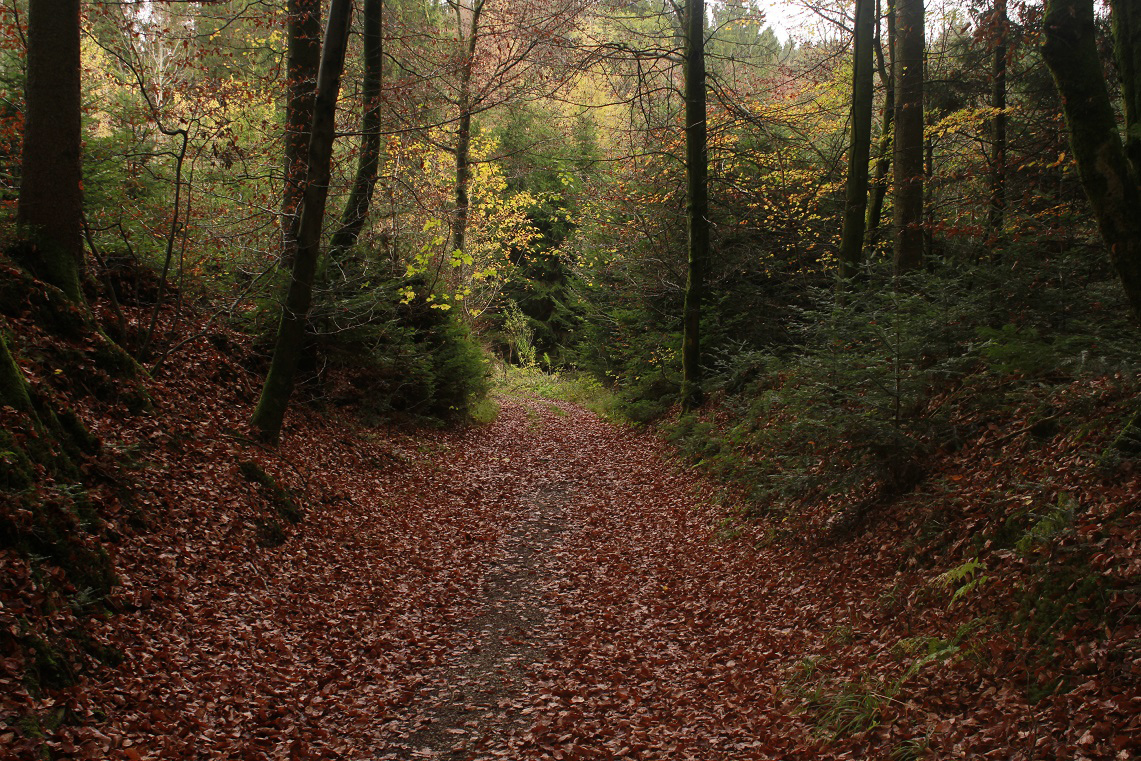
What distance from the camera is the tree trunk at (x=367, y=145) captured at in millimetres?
13344

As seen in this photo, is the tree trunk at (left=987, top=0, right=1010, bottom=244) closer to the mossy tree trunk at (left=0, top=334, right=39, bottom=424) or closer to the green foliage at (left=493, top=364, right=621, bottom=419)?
the mossy tree trunk at (left=0, top=334, right=39, bottom=424)

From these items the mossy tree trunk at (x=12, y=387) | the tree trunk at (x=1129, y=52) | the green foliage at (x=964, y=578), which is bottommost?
the green foliage at (x=964, y=578)

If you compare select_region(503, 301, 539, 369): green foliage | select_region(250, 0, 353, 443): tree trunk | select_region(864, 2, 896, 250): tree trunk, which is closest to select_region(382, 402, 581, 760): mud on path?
select_region(250, 0, 353, 443): tree trunk

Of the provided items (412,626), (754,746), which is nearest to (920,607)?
(754,746)

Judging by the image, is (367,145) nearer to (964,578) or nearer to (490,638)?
(490,638)

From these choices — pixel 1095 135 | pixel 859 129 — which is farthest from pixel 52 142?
pixel 859 129

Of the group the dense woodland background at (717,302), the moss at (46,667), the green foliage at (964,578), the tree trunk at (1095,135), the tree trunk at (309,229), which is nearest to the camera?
the moss at (46,667)

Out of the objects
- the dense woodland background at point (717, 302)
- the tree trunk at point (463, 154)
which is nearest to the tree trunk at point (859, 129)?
the dense woodland background at point (717, 302)

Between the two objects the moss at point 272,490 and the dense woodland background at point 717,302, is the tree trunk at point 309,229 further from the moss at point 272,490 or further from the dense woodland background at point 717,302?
the moss at point 272,490

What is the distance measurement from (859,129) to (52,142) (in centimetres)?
1183

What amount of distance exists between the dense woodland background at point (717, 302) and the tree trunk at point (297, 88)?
88 millimetres

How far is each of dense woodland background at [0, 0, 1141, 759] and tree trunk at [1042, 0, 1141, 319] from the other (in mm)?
20

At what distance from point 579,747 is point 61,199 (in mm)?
8043

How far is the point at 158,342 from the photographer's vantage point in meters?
9.63
